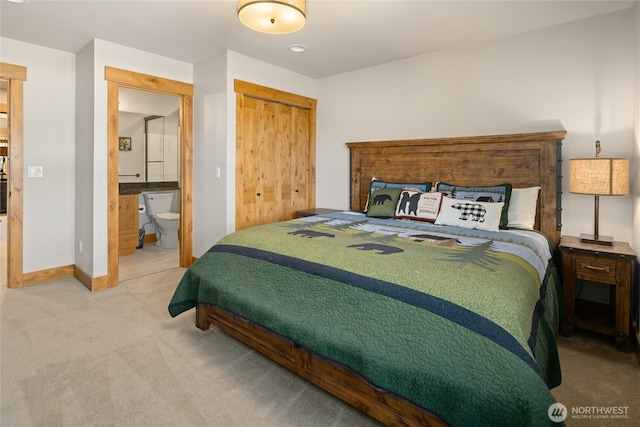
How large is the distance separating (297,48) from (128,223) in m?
3.25

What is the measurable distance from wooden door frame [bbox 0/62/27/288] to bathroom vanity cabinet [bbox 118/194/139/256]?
4.23 ft

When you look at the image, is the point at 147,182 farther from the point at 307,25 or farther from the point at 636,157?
the point at 636,157

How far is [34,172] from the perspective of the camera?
3.53 metres

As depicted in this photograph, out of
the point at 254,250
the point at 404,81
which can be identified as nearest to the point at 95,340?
the point at 254,250

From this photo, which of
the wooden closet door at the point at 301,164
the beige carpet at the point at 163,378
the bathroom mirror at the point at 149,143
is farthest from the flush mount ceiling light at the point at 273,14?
the bathroom mirror at the point at 149,143

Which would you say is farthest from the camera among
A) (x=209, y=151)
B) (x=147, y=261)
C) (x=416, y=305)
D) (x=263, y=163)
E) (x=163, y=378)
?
(x=147, y=261)

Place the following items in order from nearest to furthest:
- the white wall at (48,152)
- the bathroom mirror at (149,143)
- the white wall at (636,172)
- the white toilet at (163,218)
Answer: the white wall at (636,172) → the white wall at (48,152) → the white toilet at (163,218) → the bathroom mirror at (149,143)

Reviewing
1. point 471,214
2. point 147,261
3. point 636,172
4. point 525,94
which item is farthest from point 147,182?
point 636,172

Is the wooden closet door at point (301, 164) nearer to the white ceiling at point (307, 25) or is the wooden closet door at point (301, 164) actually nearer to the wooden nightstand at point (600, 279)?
the white ceiling at point (307, 25)

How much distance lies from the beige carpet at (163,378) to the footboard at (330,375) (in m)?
0.12

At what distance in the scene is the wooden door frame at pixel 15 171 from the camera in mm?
3334

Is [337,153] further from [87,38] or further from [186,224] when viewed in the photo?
[87,38]

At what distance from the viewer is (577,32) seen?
2906 mm

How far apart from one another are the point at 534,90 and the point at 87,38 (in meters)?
4.12
